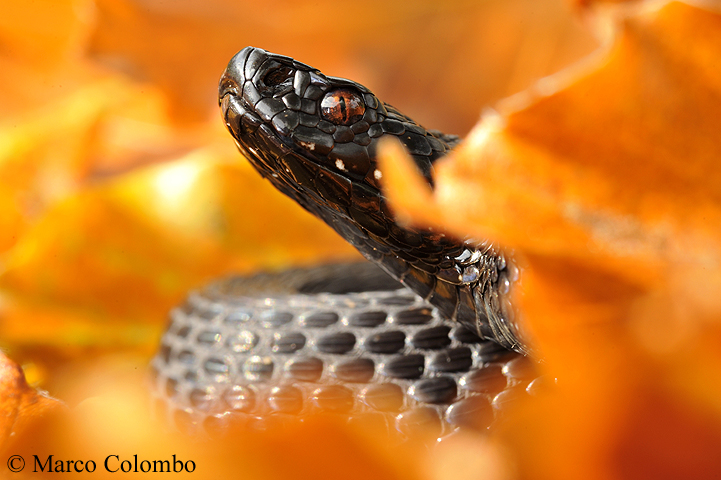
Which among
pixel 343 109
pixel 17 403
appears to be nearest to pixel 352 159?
pixel 343 109

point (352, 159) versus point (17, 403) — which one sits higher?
point (352, 159)

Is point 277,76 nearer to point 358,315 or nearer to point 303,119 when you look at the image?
point 303,119

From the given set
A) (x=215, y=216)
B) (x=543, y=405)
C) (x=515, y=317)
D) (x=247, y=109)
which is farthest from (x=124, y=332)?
(x=543, y=405)

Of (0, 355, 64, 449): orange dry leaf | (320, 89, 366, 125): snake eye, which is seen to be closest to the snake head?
(320, 89, 366, 125): snake eye

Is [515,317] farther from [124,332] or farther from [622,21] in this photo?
[124,332]

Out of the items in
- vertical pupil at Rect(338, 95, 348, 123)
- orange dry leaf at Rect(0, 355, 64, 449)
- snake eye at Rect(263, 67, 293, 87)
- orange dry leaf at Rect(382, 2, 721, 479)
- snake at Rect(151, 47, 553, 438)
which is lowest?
orange dry leaf at Rect(382, 2, 721, 479)
